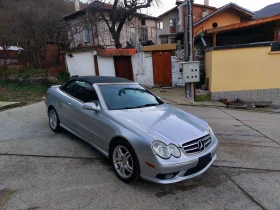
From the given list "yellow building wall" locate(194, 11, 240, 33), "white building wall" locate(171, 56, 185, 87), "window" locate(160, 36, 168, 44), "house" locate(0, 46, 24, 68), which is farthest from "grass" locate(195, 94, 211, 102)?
"window" locate(160, 36, 168, 44)

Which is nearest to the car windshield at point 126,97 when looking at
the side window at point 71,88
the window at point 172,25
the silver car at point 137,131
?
the silver car at point 137,131

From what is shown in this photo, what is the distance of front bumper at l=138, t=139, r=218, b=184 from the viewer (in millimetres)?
2623

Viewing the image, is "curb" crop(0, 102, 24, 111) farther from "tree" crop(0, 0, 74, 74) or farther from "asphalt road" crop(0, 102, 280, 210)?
"tree" crop(0, 0, 74, 74)

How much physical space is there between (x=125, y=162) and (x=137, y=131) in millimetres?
511

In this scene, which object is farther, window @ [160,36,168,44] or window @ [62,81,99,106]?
window @ [160,36,168,44]

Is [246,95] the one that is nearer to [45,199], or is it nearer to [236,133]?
[236,133]

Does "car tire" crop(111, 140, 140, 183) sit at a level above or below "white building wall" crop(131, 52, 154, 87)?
below

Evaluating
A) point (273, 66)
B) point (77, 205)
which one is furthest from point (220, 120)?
point (77, 205)

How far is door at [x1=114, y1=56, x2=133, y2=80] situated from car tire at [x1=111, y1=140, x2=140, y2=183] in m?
10.3

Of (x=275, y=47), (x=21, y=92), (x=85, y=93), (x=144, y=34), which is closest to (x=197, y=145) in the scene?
(x=85, y=93)

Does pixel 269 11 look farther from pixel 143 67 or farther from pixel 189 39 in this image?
pixel 189 39

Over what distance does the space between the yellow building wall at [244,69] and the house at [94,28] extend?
9.00m

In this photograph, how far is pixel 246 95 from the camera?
963cm

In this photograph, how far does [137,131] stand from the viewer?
2.89 meters
